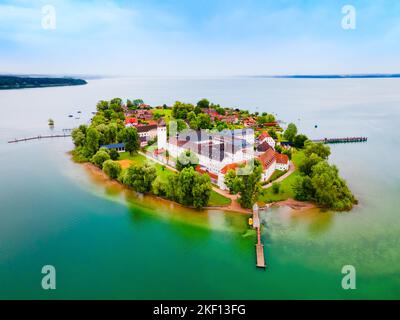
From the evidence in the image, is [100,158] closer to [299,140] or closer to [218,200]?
[218,200]

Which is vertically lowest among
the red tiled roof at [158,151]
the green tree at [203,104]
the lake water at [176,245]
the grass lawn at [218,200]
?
the lake water at [176,245]

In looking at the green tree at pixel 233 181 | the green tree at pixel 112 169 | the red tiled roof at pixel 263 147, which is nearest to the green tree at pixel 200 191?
the green tree at pixel 233 181

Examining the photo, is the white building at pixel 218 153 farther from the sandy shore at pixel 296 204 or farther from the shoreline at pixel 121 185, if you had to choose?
the shoreline at pixel 121 185

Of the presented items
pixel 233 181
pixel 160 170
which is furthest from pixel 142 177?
pixel 233 181

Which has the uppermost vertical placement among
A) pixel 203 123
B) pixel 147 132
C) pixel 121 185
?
pixel 203 123

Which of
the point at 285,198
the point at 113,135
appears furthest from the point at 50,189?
the point at 285,198

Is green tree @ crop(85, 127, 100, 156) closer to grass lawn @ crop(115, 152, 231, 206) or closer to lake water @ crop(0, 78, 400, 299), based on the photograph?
grass lawn @ crop(115, 152, 231, 206)

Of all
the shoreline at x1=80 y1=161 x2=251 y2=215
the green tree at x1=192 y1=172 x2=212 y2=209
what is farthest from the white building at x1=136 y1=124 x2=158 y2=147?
the green tree at x1=192 y1=172 x2=212 y2=209
